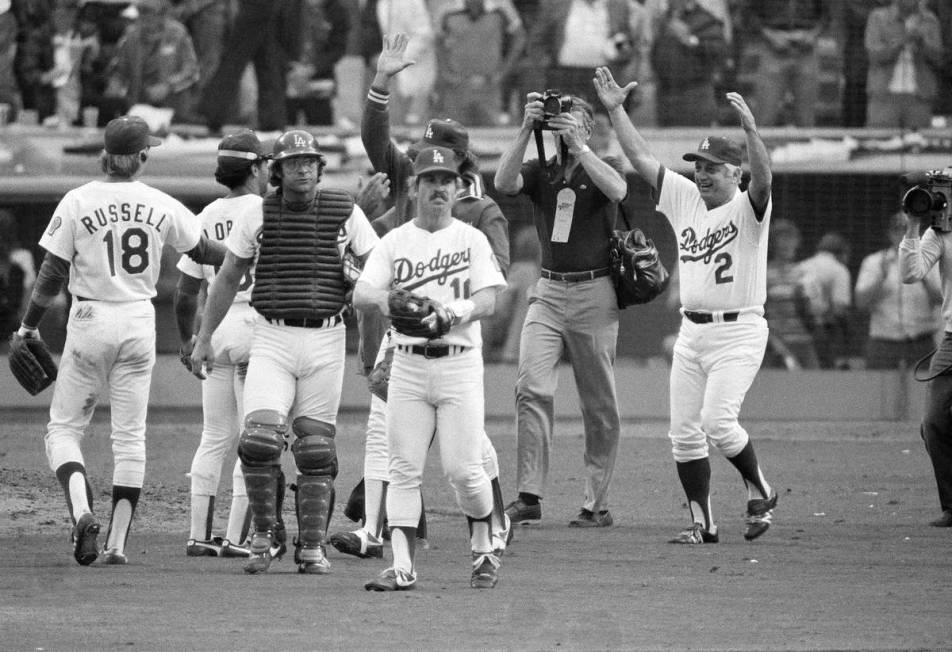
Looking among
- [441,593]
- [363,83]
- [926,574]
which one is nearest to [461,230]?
[441,593]

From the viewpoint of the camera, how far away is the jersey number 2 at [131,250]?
7.48 meters

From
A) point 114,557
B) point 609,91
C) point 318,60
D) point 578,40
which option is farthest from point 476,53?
point 114,557

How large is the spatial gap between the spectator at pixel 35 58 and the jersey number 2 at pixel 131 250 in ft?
30.4

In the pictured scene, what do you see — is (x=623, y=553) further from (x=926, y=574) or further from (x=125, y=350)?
(x=125, y=350)

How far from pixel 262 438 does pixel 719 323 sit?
2.64 meters

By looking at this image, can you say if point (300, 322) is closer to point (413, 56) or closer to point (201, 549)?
point (201, 549)

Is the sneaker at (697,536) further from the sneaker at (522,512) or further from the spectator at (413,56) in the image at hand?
the spectator at (413,56)

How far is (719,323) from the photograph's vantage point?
327 inches

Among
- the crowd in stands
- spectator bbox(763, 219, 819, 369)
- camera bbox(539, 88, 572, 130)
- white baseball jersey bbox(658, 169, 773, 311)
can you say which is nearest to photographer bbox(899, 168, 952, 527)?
white baseball jersey bbox(658, 169, 773, 311)

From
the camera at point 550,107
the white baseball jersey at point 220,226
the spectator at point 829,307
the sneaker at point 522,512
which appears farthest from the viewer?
the spectator at point 829,307

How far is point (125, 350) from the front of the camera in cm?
751

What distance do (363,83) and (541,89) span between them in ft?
5.87

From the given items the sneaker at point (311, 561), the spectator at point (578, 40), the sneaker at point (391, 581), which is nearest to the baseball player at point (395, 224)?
the sneaker at point (311, 561)

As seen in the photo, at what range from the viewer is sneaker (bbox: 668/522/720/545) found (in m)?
8.28
